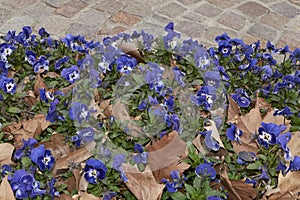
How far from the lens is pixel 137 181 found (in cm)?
214

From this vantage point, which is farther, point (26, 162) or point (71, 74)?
point (71, 74)

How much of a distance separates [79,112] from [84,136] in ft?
0.36

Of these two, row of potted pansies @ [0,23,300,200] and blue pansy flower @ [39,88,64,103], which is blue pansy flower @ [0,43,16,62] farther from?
blue pansy flower @ [39,88,64,103]

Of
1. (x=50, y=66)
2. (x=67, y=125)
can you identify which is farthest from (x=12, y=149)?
(x=50, y=66)

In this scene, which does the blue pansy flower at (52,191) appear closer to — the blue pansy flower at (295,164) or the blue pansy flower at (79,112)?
the blue pansy flower at (79,112)

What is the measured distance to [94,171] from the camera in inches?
81.0

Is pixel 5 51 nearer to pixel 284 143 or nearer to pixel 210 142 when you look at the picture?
pixel 210 142

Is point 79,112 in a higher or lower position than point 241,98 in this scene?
higher

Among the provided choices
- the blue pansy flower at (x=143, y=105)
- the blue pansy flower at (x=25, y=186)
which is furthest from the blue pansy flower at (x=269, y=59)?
the blue pansy flower at (x=25, y=186)

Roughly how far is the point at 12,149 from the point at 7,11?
2737 mm

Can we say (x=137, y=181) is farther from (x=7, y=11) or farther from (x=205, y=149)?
(x=7, y=11)

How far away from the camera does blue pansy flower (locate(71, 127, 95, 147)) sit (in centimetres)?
227

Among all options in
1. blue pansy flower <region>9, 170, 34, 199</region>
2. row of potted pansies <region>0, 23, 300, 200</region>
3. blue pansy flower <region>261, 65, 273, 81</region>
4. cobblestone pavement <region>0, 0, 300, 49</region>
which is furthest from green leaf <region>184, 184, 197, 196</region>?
cobblestone pavement <region>0, 0, 300, 49</region>

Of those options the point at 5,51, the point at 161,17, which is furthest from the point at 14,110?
the point at 161,17
